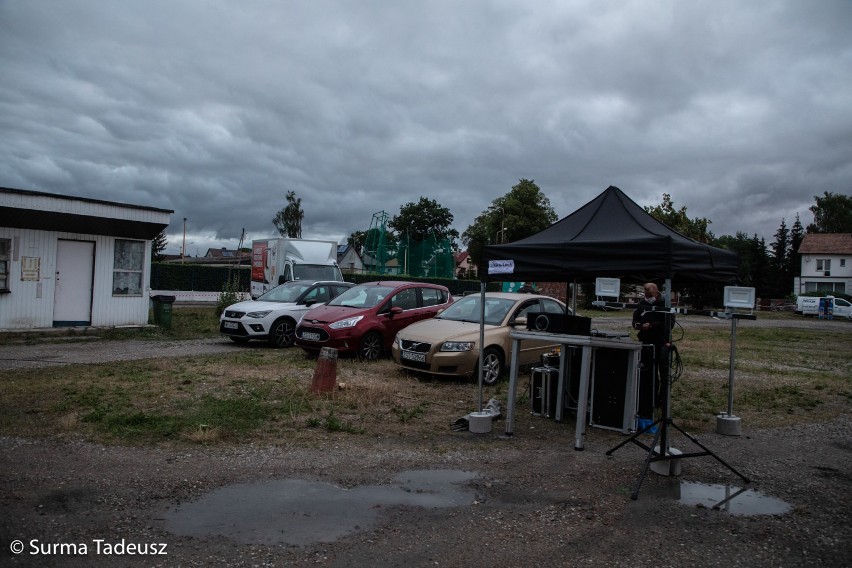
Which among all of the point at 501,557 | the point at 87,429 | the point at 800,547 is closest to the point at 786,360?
the point at 800,547

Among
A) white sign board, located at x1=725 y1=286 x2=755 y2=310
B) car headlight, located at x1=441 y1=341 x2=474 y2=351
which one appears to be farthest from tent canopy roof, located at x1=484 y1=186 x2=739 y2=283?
car headlight, located at x1=441 y1=341 x2=474 y2=351

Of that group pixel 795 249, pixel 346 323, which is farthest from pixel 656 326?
pixel 795 249

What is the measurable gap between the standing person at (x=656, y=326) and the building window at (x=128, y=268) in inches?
537

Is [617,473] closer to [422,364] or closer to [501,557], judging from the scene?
[501,557]

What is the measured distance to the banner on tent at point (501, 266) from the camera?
7.15 meters

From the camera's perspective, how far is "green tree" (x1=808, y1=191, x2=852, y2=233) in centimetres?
8575

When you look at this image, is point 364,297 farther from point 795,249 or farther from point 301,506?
point 795,249

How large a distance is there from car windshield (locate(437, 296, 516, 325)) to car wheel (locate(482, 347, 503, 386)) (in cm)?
62

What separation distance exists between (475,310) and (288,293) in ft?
20.3

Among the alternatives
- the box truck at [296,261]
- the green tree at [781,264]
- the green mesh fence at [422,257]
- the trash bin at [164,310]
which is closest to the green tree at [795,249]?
the green tree at [781,264]

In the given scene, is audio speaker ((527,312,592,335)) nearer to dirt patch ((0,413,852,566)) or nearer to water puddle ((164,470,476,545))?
dirt patch ((0,413,852,566))

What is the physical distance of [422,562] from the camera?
3.82 m

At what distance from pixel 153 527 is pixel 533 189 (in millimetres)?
70940

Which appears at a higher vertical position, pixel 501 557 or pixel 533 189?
pixel 533 189
